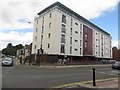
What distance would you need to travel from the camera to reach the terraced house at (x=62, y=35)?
2062 inches

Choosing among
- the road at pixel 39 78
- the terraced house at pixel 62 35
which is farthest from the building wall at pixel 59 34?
the road at pixel 39 78

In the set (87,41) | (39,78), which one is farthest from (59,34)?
(39,78)

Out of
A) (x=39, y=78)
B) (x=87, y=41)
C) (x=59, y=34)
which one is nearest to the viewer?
(x=39, y=78)

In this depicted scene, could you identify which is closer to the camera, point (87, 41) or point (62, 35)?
point (62, 35)

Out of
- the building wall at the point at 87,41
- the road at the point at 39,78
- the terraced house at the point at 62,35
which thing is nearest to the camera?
the road at the point at 39,78

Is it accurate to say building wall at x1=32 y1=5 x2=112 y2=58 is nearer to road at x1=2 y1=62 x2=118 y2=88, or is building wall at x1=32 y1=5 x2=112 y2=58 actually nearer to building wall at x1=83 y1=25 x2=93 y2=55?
building wall at x1=83 y1=25 x2=93 y2=55

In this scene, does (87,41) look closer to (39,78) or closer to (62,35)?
(62,35)

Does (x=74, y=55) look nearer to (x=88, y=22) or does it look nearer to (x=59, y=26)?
(x=59, y=26)

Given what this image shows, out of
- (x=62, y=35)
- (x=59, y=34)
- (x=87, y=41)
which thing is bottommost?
(x=87, y=41)

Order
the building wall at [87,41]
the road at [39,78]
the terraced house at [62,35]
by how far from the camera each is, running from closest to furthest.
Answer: the road at [39,78], the terraced house at [62,35], the building wall at [87,41]

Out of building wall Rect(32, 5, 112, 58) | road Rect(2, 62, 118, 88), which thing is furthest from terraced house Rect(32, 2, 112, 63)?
road Rect(2, 62, 118, 88)

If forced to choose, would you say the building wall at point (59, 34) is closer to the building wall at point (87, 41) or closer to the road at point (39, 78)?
the building wall at point (87, 41)

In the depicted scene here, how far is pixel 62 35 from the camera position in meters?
53.8

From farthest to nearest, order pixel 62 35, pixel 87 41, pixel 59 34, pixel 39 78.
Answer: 1. pixel 87 41
2. pixel 62 35
3. pixel 59 34
4. pixel 39 78
